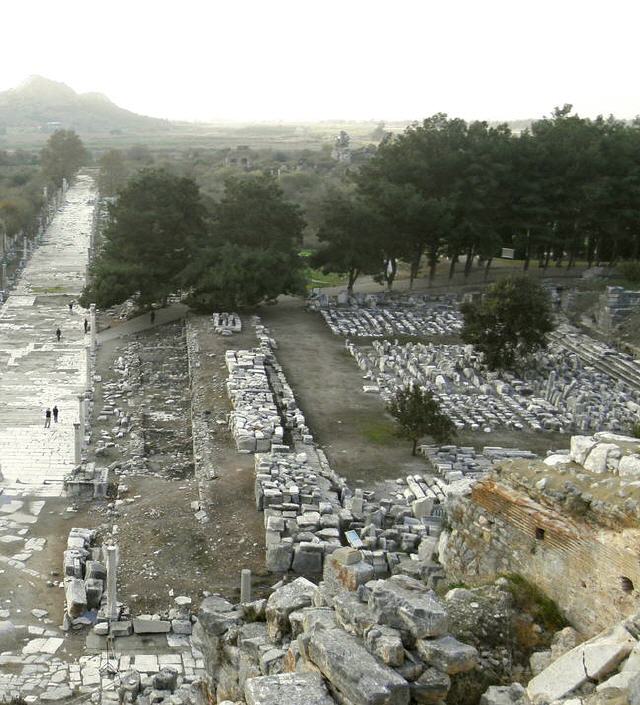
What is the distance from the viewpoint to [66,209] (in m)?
79.7

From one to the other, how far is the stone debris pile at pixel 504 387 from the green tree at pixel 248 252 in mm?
5622

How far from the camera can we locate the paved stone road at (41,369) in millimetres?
24375

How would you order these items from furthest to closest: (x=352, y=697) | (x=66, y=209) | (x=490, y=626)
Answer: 1. (x=66, y=209)
2. (x=490, y=626)
3. (x=352, y=697)

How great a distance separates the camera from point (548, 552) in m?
12.2

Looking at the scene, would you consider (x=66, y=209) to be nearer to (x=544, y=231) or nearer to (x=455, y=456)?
(x=544, y=231)

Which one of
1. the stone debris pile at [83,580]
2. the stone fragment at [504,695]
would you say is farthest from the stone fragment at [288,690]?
the stone debris pile at [83,580]

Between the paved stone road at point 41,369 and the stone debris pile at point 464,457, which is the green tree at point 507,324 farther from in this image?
the paved stone road at point 41,369

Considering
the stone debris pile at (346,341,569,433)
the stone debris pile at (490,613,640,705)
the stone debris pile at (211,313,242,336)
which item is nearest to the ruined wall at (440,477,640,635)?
the stone debris pile at (490,613,640,705)

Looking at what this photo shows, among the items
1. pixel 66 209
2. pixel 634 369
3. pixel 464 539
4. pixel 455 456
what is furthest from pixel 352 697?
pixel 66 209

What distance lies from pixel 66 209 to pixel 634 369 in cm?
5885

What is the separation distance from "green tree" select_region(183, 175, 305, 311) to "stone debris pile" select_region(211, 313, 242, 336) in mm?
693

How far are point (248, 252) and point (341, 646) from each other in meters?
30.4

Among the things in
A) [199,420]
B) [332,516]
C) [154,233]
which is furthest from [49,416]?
[154,233]

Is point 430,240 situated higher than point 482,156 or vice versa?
point 482,156
